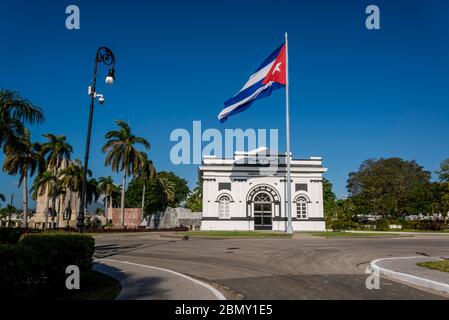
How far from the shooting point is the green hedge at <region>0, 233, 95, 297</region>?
6.08 m

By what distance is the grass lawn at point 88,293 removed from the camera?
674 centimetres

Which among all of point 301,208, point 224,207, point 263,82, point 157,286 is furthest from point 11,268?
point 301,208

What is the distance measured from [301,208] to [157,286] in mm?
37905

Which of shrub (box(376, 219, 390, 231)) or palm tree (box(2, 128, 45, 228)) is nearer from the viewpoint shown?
palm tree (box(2, 128, 45, 228))

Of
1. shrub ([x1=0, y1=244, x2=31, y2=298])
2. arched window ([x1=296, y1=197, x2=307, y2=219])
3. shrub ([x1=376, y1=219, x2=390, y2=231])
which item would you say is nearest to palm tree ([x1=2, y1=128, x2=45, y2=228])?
arched window ([x1=296, y1=197, x2=307, y2=219])

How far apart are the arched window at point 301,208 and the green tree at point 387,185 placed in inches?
708

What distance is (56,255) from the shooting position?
730 cm

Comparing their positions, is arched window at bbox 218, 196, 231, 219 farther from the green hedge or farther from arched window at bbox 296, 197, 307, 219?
the green hedge

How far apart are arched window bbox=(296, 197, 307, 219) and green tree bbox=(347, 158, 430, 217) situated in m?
18.0

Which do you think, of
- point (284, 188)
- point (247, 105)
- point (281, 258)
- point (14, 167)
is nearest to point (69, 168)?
point (14, 167)

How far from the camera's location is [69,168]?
5244cm
